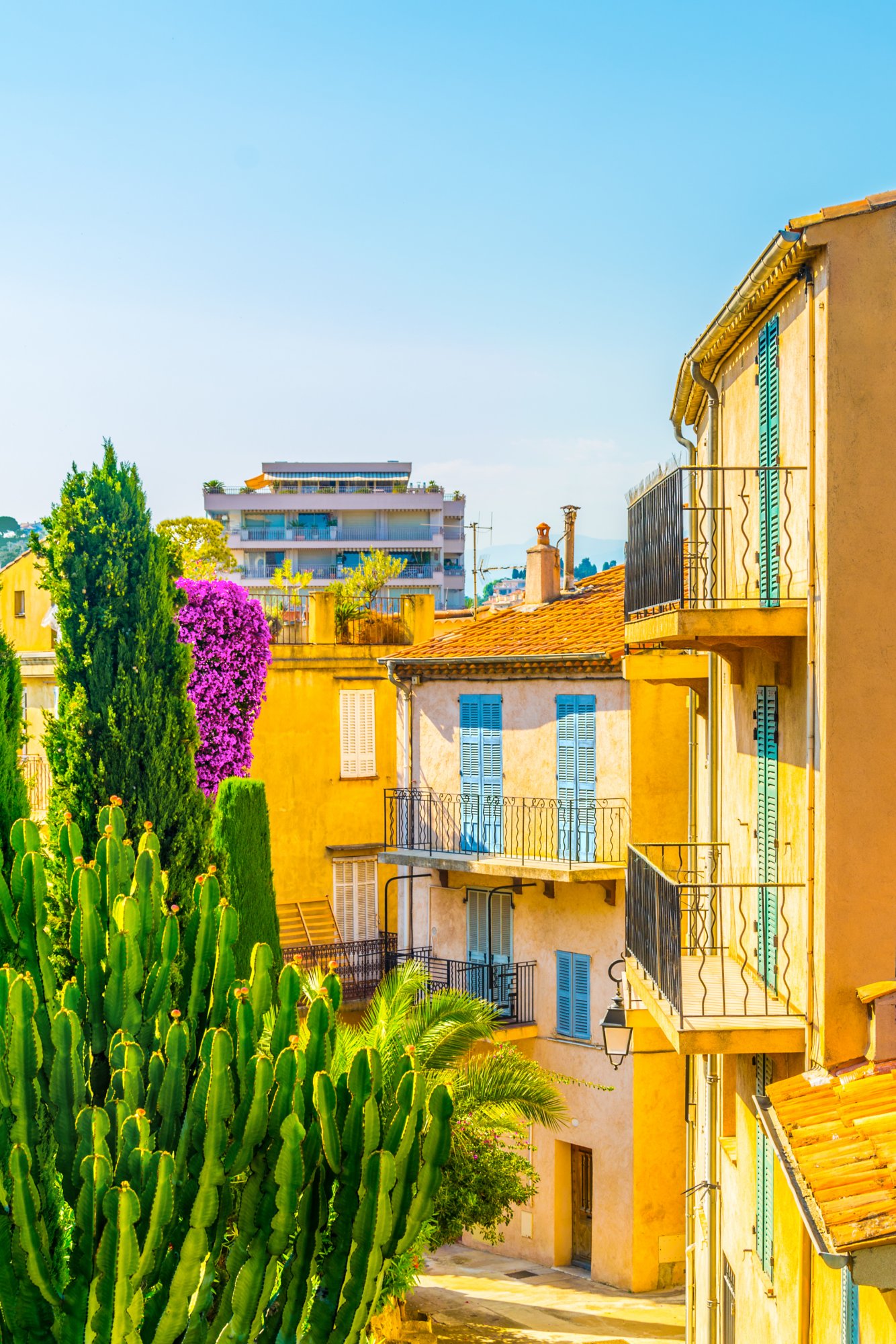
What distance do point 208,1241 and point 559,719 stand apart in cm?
1479

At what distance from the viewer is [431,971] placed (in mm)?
24547

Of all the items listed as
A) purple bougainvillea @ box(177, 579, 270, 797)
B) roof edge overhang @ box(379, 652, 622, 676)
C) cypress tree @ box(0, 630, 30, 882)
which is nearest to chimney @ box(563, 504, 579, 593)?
roof edge overhang @ box(379, 652, 622, 676)

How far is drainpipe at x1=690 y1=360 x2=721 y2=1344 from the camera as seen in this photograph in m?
11.9

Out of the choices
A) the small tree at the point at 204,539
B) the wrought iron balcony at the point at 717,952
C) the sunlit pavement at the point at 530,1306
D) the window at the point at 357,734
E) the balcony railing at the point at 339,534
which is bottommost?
the sunlit pavement at the point at 530,1306

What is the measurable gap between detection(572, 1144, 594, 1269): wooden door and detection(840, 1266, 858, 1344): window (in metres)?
14.6

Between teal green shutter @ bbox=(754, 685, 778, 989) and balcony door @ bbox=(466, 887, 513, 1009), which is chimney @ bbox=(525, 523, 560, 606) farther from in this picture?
teal green shutter @ bbox=(754, 685, 778, 989)

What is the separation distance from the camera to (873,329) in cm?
816

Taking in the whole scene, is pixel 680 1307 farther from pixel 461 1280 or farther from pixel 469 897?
pixel 469 897

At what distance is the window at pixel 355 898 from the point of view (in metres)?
29.3

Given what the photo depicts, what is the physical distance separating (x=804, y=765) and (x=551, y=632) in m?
14.6

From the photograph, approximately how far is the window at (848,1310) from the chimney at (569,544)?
19166 mm

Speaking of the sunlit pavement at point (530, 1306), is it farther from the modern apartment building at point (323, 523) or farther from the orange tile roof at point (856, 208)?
the modern apartment building at point (323, 523)

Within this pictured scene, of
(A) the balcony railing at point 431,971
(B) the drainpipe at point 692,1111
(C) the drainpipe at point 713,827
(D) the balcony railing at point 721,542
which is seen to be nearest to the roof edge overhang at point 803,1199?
(D) the balcony railing at point 721,542

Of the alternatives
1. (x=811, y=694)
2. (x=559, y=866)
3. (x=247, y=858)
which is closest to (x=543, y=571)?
(x=559, y=866)
